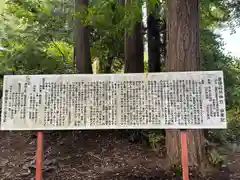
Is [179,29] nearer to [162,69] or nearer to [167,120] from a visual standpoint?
[167,120]

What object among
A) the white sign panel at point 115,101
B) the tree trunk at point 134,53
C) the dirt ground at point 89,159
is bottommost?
the dirt ground at point 89,159

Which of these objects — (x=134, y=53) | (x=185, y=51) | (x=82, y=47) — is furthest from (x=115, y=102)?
(x=134, y=53)

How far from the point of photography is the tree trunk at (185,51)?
12.4ft

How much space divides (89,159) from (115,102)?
198 cm

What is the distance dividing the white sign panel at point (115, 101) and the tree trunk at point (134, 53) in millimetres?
3248

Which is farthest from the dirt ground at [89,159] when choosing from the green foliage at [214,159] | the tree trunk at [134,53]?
the tree trunk at [134,53]

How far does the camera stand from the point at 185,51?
3820 millimetres

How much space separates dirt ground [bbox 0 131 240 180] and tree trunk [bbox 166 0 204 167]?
30cm

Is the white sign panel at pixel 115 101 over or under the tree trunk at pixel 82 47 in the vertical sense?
under

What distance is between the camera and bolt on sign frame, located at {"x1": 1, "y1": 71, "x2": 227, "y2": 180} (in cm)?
284

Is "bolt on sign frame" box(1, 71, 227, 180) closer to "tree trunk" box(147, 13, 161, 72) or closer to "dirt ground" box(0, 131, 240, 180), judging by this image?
"dirt ground" box(0, 131, 240, 180)

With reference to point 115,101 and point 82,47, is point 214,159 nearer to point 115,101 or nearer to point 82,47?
point 115,101

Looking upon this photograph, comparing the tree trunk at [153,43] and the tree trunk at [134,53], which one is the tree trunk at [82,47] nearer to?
the tree trunk at [134,53]

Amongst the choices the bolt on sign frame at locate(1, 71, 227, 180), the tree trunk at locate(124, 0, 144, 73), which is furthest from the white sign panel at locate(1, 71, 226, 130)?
the tree trunk at locate(124, 0, 144, 73)
